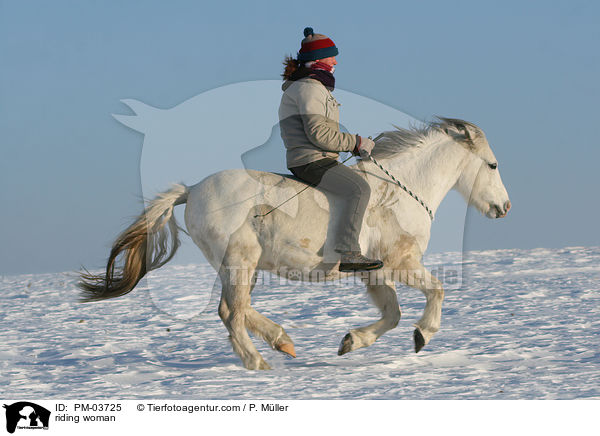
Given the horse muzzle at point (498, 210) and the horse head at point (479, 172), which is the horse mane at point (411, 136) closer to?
the horse head at point (479, 172)

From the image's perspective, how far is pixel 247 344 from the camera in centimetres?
619

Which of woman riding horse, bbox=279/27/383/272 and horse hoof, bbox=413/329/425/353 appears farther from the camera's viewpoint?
horse hoof, bbox=413/329/425/353

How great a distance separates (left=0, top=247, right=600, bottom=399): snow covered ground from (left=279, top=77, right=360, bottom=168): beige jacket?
1.45 meters

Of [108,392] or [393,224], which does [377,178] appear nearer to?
[393,224]

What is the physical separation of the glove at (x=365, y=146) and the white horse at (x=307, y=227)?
0.13 metres

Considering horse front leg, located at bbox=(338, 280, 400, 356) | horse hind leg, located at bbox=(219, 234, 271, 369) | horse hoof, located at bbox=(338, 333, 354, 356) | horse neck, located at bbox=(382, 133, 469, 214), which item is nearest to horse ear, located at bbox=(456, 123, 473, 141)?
horse neck, located at bbox=(382, 133, 469, 214)

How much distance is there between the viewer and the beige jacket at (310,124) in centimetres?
605

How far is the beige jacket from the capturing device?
6.05 meters

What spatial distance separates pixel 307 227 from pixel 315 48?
154 cm
